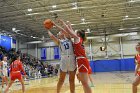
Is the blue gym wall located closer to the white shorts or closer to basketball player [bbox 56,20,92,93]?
the white shorts

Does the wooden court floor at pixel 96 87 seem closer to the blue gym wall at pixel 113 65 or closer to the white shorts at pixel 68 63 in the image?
the white shorts at pixel 68 63

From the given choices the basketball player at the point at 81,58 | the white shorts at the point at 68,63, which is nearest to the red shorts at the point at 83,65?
the basketball player at the point at 81,58

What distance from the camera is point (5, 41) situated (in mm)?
32969

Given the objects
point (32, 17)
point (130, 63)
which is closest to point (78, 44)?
point (32, 17)

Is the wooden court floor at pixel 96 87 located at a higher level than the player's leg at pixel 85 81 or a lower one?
lower

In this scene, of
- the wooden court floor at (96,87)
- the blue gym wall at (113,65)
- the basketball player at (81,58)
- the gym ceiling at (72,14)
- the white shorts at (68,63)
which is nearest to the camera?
the basketball player at (81,58)

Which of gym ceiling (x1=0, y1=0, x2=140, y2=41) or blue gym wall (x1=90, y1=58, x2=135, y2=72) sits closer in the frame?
gym ceiling (x1=0, y1=0, x2=140, y2=41)

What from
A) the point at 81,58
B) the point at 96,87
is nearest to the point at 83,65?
the point at 81,58

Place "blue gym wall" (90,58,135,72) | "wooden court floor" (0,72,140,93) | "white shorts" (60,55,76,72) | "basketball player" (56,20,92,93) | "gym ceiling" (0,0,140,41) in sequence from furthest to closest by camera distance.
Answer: "blue gym wall" (90,58,135,72) < "gym ceiling" (0,0,140,41) < "wooden court floor" (0,72,140,93) < "white shorts" (60,55,76,72) < "basketball player" (56,20,92,93)

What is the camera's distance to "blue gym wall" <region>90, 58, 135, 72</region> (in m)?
36.4

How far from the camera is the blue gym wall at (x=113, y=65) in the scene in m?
36.4

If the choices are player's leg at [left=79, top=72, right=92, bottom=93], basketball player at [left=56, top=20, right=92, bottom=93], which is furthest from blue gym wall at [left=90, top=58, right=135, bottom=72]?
player's leg at [left=79, top=72, right=92, bottom=93]

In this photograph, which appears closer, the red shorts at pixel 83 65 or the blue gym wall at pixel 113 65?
the red shorts at pixel 83 65

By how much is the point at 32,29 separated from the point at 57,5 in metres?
11.9
